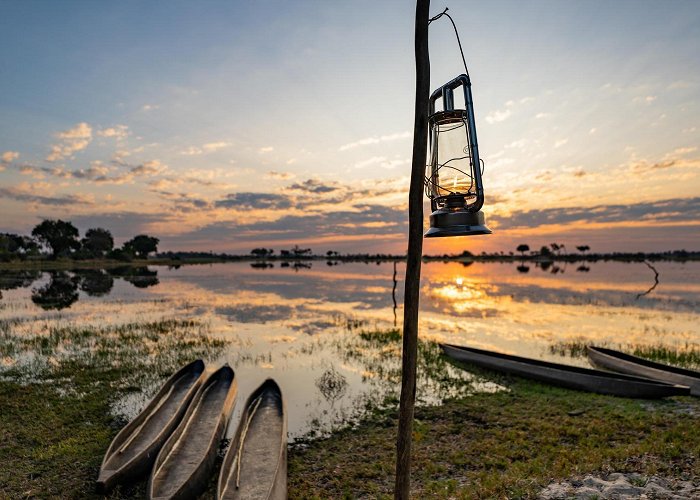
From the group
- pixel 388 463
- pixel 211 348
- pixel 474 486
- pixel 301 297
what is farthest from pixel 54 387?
pixel 301 297

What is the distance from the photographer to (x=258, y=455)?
294 inches

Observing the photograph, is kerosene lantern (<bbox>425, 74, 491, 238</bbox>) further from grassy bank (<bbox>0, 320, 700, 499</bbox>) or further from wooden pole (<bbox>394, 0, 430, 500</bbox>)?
grassy bank (<bbox>0, 320, 700, 499</bbox>)

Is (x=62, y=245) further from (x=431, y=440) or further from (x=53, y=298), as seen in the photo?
(x=431, y=440)

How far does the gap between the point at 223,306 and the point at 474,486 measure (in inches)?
1124

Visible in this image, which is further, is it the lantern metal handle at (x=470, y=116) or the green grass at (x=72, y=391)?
the green grass at (x=72, y=391)

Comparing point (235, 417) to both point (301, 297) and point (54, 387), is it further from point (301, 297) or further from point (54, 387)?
point (301, 297)

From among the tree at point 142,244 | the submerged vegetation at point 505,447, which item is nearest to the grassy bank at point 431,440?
the submerged vegetation at point 505,447

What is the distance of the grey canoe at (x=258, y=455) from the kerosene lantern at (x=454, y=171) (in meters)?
5.00

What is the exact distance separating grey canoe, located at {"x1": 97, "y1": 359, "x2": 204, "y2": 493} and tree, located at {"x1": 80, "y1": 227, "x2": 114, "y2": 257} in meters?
141

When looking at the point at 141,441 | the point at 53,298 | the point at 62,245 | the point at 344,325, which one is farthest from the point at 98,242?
the point at 141,441

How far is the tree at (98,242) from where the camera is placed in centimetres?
13288

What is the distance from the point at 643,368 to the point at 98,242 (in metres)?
157

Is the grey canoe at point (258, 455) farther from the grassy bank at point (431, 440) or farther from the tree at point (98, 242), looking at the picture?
the tree at point (98, 242)

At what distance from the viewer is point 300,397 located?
38.8 feet
